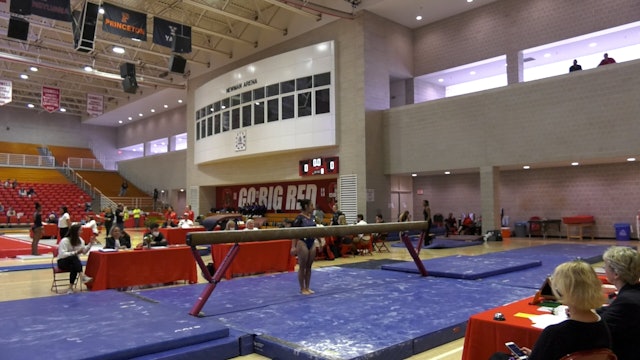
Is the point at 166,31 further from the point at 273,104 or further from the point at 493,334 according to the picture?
the point at 493,334

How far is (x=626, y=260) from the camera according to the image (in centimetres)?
303

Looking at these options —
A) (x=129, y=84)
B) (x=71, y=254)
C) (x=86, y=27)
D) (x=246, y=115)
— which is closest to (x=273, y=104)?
(x=246, y=115)

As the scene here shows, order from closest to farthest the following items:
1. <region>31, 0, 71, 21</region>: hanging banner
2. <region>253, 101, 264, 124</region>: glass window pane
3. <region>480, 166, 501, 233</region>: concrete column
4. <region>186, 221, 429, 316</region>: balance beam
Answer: <region>186, 221, 429, 316</region>: balance beam
<region>31, 0, 71, 21</region>: hanging banner
<region>480, 166, 501, 233</region>: concrete column
<region>253, 101, 264, 124</region>: glass window pane

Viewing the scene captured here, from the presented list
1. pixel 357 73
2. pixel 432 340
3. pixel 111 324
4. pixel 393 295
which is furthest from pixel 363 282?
pixel 357 73

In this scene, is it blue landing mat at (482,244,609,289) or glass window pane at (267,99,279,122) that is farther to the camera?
glass window pane at (267,99,279,122)

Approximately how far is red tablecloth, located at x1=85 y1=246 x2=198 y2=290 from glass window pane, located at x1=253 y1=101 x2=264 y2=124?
13763 mm

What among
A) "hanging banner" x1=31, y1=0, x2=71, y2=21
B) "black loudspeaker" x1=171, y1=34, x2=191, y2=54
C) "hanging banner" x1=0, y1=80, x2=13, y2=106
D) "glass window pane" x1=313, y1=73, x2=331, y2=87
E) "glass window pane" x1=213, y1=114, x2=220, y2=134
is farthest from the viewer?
"glass window pane" x1=213, y1=114, x2=220, y2=134

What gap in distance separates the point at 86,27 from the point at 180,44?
3123mm

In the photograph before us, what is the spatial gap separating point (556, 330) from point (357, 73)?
58.0 feet

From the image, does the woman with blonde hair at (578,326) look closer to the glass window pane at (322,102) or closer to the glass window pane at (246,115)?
the glass window pane at (322,102)

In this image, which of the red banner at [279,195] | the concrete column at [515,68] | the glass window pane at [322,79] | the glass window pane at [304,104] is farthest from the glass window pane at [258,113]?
the concrete column at [515,68]

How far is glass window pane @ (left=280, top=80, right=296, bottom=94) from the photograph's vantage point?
20656 mm

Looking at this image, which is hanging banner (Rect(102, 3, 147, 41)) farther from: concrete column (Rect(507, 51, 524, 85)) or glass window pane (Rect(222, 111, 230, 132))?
concrete column (Rect(507, 51, 524, 85))

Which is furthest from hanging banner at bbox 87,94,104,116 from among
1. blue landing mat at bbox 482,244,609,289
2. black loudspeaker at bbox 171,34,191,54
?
blue landing mat at bbox 482,244,609,289
